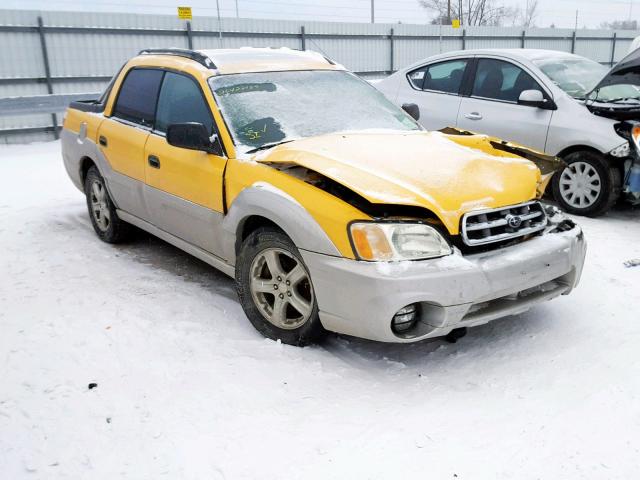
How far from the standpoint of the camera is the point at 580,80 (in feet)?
21.0

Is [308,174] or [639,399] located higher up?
[308,174]

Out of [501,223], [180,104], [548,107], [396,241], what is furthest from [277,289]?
[548,107]

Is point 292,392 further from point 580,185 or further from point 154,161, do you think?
point 580,185

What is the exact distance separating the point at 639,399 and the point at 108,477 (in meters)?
2.44

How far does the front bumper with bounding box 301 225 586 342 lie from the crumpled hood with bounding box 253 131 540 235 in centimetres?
25

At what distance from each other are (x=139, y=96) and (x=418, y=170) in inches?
104

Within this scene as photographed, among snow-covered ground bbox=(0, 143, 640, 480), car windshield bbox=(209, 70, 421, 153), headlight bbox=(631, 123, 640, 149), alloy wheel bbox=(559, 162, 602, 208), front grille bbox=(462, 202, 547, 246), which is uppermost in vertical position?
car windshield bbox=(209, 70, 421, 153)

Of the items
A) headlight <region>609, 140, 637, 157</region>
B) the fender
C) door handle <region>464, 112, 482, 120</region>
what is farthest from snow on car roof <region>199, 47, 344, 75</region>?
headlight <region>609, 140, 637, 157</region>

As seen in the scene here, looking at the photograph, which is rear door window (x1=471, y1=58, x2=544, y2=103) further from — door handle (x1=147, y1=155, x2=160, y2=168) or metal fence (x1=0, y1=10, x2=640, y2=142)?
metal fence (x1=0, y1=10, x2=640, y2=142)

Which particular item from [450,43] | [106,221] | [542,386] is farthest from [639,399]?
[450,43]

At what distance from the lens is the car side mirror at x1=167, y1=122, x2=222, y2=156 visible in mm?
3619

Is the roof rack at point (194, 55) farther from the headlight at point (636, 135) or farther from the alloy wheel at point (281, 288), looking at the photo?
the headlight at point (636, 135)

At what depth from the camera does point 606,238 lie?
5.16 metres

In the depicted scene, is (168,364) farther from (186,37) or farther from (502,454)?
(186,37)
